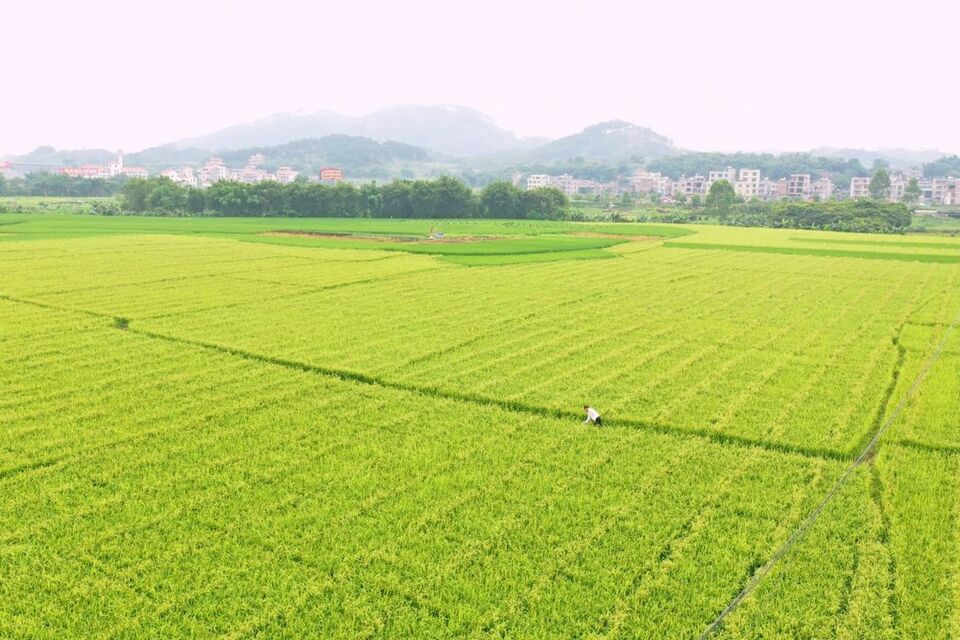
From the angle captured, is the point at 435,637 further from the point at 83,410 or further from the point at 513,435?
the point at 83,410

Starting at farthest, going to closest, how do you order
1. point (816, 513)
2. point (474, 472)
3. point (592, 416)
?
point (592, 416) → point (474, 472) → point (816, 513)

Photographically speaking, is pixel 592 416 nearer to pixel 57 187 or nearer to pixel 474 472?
pixel 474 472

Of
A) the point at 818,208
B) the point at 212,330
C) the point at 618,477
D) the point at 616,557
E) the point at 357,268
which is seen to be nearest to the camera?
the point at 616,557

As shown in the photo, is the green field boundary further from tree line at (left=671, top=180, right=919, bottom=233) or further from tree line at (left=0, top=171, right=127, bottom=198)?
tree line at (left=0, top=171, right=127, bottom=198)

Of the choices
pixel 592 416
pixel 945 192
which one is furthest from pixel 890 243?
pixel 945 192

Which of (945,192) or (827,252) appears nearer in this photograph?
(827,252)

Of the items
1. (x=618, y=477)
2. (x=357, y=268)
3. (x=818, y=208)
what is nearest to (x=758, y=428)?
(x=618, y=477)
